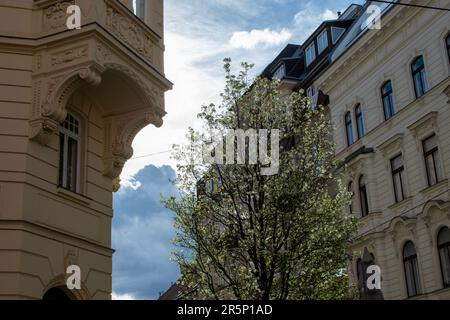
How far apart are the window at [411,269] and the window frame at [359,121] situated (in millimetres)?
6057

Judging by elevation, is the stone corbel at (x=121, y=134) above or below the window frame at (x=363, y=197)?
below

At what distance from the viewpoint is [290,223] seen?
18.8 m

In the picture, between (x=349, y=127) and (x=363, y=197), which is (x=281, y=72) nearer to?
(x=349, y=127)

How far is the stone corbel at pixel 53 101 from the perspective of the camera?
11.5 m

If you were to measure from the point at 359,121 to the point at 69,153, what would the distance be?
19396 millimetres

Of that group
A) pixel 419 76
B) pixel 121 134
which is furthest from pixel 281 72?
pixel 121 134

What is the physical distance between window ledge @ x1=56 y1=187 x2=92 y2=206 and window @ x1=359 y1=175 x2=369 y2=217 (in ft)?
58.2

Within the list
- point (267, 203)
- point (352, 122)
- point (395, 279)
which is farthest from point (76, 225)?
point (352, 122)

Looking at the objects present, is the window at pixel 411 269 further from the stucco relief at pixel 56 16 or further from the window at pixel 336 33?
the stucco relief at pixel 56 16

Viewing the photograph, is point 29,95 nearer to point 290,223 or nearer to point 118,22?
point 118,22

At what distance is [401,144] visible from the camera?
1037 inches

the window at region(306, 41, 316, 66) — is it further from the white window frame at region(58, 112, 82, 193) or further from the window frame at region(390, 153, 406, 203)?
the white window frame at region(58, 112, 82, 193)

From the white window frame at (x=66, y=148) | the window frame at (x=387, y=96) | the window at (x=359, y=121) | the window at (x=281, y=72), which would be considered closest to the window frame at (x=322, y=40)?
the window at (x=281, y=72)
